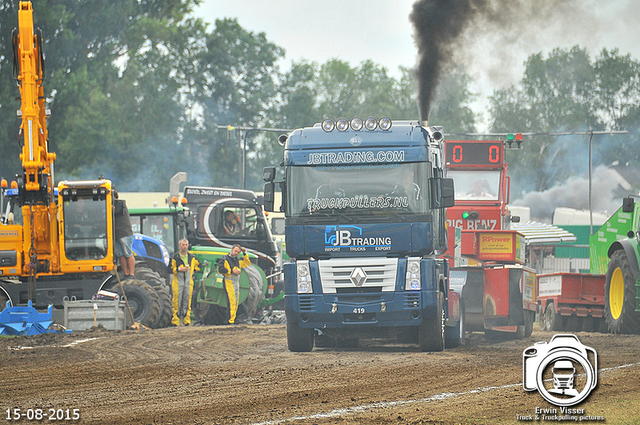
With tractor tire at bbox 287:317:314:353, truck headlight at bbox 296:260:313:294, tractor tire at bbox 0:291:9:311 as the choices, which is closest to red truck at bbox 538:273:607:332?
tractor tire at bbox 287:317:314:353

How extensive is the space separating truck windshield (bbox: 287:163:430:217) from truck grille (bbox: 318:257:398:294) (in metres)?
0.71

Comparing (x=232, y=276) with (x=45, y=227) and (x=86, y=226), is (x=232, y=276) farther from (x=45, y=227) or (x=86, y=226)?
(x=45, y=227)

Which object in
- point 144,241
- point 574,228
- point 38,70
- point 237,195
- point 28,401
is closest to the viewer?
point 28,401

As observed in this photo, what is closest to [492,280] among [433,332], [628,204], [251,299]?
[628,204]

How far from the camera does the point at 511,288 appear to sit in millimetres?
17750

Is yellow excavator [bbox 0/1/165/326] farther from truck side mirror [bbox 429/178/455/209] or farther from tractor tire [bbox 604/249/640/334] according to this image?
tractor tire [bbox 604/249/640/334]

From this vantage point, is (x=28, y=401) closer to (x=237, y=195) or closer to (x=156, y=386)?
(x=156, y=386)

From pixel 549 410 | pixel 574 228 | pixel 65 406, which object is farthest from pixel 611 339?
pixel 574 228

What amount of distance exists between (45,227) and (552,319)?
1024 cm

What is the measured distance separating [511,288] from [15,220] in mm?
10371

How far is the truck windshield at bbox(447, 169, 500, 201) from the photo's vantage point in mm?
24156

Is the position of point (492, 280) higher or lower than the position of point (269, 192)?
lower

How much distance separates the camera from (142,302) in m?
19.1

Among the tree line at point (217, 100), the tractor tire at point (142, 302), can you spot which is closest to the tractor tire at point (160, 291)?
the tractor tire at point (142, 302)
